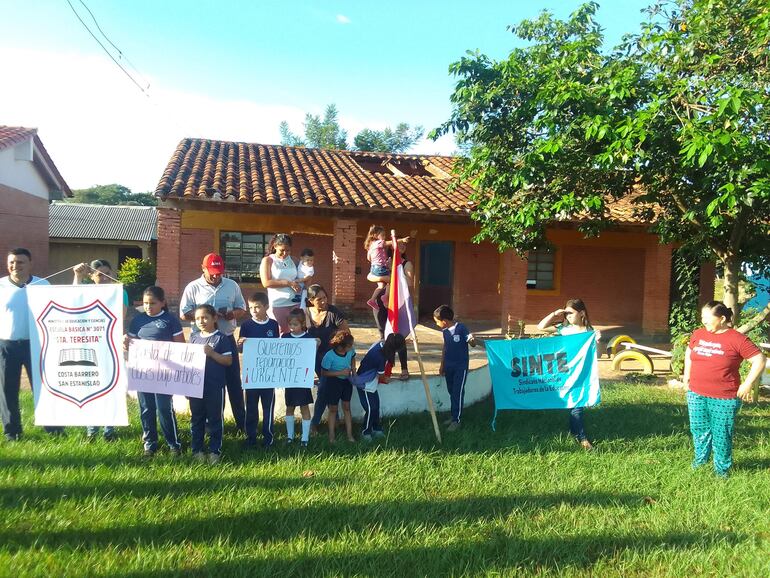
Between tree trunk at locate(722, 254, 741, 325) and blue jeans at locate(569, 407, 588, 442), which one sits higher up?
tree trunk at locate(722, 254, 741, 325)

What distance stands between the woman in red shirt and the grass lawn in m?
0.32

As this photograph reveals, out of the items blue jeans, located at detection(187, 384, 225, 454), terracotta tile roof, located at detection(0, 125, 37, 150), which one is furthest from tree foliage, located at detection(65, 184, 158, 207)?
blue jeans, located at detection(187, 384, 225, 454)

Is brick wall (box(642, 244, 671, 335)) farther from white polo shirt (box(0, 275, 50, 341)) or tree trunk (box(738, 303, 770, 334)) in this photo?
white polo shirt (box(0, 275, 50, 341))

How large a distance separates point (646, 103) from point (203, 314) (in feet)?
19.8

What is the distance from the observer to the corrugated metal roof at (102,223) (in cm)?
2631

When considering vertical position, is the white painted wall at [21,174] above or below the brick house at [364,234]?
above

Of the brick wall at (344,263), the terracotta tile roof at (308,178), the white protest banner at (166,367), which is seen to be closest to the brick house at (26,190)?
the terracotta tile roof at (308,178)

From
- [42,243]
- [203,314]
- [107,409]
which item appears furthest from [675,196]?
[42,243]

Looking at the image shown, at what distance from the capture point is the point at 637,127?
659cm

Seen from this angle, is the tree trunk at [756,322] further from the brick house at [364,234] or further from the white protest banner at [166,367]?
the white protest banner at [166,367]

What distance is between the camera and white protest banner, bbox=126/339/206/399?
16.0 ft

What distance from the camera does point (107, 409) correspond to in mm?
5074

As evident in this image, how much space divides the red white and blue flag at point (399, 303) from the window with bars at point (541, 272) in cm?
961

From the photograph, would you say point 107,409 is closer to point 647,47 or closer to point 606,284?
point 647,47
